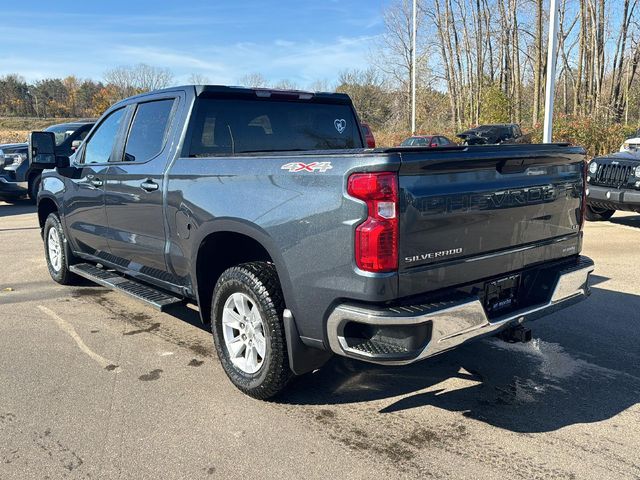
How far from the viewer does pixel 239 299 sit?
353 cm

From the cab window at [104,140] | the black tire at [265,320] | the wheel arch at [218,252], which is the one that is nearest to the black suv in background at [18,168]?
the cab window at [104,140]

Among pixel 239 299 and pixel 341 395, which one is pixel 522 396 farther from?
pixel 239 299

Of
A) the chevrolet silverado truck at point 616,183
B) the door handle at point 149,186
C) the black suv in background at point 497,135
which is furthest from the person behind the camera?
the black suv in background at point 497,135

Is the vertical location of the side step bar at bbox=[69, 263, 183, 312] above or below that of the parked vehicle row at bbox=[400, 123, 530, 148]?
below

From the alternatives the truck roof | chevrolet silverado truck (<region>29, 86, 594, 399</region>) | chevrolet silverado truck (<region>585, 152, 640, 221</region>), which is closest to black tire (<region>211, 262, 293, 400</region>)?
chevrolet silverado truck (<region>29, 86, 594, 399</region>)

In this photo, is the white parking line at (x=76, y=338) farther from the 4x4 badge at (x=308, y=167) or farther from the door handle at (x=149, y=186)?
the 4x4 badge at (x=308, y=167)

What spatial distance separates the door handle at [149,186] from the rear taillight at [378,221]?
1.98 metres

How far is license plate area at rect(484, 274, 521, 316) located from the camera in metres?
3.20

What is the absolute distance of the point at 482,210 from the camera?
3.04 meters

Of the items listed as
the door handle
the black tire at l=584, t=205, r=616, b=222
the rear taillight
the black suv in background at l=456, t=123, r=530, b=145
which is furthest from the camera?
the black suv in background at l=456, t=123, r=530, b=145

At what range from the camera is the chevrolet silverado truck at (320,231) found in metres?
2.75

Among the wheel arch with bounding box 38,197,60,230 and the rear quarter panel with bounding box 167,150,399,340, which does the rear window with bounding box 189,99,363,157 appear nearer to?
the rear quarter panel with bounding box 167,150,399,340

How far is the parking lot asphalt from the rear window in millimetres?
1632

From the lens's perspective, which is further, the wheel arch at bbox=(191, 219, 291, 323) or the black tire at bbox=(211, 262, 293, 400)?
the wheel arch at bbox=(191, 219, 291, 323)
